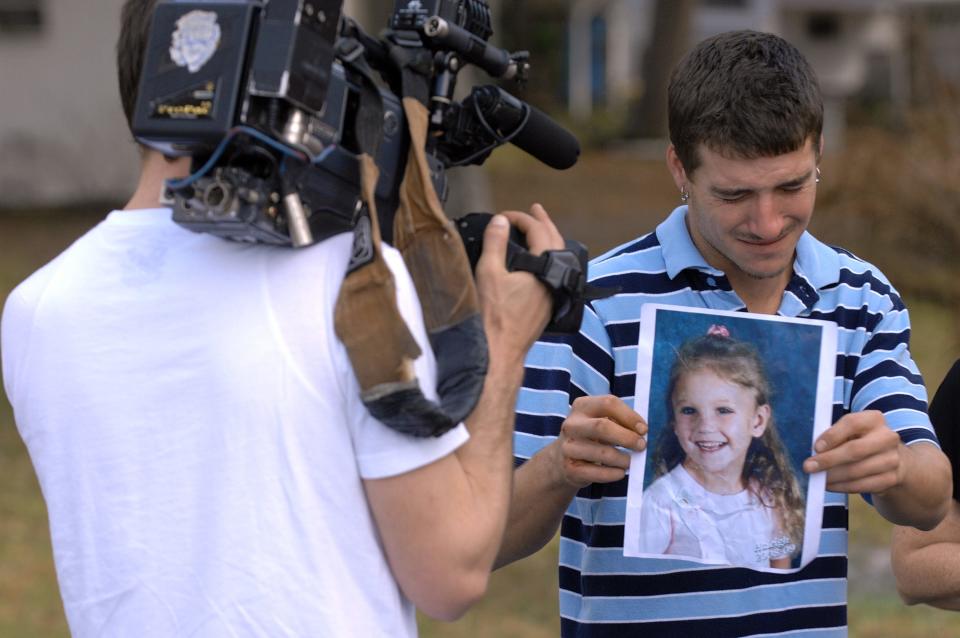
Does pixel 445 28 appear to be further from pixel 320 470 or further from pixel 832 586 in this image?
pixel 832 586

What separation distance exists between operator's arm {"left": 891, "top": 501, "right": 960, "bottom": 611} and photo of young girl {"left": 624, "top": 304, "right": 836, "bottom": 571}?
51cm

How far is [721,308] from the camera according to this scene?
2.89 metres

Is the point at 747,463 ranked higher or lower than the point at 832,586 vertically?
higher

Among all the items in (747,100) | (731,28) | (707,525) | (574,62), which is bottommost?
(707,525)

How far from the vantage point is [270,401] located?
2.03 meters

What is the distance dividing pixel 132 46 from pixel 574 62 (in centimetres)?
3188

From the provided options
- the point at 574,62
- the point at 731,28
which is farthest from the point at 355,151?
the point at 574,62

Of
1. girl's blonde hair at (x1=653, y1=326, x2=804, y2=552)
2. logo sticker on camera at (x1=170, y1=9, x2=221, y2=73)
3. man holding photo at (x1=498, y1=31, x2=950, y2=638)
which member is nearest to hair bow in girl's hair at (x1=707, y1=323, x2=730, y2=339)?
girl's blonde hair at (x1=653, y1=326, x2=804, y2=552)

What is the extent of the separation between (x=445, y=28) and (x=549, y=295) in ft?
1.48

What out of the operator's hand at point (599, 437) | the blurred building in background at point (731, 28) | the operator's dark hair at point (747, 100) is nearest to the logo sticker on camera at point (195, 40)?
the operator's hand at point (599, 437)

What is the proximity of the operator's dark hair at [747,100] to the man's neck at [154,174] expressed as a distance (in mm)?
1119

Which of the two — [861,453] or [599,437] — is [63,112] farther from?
[861,453]

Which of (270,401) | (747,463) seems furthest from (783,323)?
(270,401)

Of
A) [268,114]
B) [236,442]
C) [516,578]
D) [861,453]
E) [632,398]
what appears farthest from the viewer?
[516,578]
